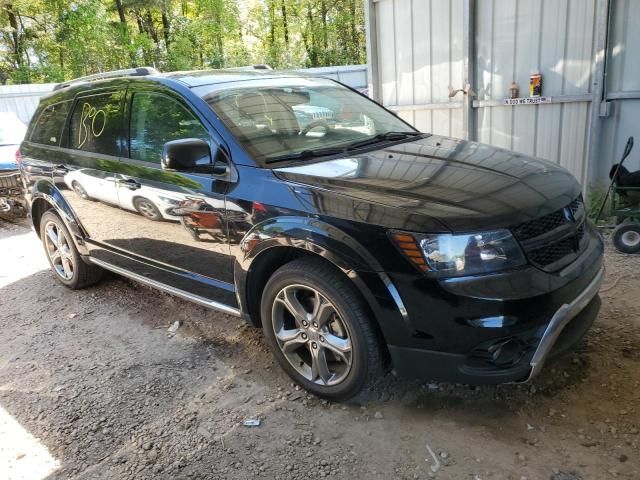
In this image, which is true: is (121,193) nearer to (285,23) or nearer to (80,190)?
(80,190)

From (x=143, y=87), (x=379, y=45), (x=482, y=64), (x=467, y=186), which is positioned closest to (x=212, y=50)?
(x=379, y=45)

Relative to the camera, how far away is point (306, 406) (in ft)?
9.39

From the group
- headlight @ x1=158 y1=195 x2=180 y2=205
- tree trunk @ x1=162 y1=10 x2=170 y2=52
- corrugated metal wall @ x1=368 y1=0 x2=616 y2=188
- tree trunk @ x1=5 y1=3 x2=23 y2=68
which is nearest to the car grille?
headlight @ x1=158 y1=195 x2=180 y2=205

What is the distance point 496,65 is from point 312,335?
466cm

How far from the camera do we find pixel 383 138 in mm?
3438

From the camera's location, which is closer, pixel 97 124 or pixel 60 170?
pixel 97 124

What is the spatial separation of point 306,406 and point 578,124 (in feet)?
14.3

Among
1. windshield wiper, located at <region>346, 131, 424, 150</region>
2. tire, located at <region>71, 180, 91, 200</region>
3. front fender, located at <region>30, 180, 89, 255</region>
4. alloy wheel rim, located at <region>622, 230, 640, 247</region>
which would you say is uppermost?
windshield wiper, located at <region>346, 131, 424, 150</region>

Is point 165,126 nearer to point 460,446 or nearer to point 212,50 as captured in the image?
point 460,446

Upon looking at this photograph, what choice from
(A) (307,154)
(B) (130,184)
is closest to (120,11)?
(B) (130,184)

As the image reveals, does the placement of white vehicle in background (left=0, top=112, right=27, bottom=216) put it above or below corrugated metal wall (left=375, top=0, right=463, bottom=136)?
below

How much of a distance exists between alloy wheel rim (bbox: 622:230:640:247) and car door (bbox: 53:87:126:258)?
13.8 ft

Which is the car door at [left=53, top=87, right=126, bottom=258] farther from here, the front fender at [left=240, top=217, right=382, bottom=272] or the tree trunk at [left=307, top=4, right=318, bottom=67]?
the tree trunk at [left=307, top=4, right=318, bottom=67]

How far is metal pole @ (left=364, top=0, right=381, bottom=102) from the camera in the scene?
7.38m
